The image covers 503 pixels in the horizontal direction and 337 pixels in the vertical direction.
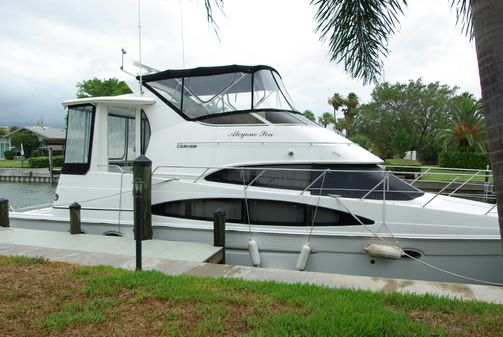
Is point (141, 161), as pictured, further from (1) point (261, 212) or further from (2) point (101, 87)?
(2) point (101, 87)

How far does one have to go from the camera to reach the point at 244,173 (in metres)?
6.86

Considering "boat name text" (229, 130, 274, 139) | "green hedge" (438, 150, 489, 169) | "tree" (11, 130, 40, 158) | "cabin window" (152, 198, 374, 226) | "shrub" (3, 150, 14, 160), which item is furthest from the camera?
"shrub" (3, 150, 14, 160)

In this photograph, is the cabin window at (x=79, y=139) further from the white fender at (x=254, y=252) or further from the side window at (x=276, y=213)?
the white fender at (x=254, y=252)

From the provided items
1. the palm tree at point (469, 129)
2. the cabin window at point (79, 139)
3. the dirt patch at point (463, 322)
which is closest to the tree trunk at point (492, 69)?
the dirt patch at point (463, 322)

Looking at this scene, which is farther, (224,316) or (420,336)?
(224,316)

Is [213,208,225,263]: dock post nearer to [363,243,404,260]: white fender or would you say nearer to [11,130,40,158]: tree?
[363,243,404,260]: white fender

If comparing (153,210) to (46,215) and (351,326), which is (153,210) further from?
(351,326)

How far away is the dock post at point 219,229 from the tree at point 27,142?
52112 mm

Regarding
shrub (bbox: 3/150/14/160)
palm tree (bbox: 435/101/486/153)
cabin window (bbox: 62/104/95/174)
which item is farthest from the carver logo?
shrub (bbox: 3/150/14/160)

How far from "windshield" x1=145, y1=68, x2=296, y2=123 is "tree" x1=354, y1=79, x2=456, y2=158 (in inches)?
1464

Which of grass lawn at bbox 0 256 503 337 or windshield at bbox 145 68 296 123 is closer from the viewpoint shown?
grass lawn at bbox 0 256 503 337

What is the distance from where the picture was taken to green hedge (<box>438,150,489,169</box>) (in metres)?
23.4

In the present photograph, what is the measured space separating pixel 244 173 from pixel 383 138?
4121 centimetres

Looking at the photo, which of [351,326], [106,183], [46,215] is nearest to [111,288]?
[351,326]
